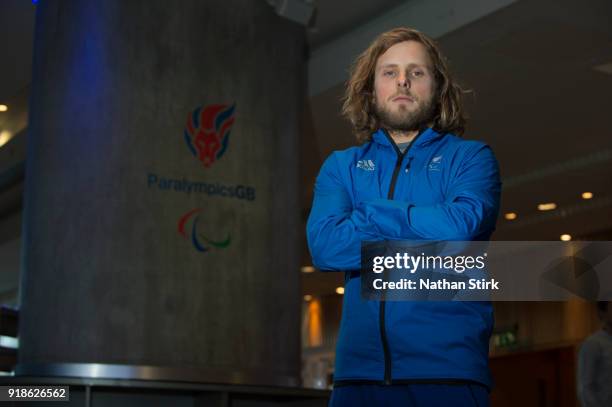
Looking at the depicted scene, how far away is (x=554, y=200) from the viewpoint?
10625mm

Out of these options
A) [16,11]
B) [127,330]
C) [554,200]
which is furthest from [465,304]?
[554,200]

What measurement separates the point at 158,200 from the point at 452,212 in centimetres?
350

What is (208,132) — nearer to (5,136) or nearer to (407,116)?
(5,136)

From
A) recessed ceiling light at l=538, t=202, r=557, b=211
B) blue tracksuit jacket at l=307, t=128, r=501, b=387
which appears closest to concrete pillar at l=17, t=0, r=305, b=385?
blue tracksuit jacket at l=307, t=128, r=501, b=387

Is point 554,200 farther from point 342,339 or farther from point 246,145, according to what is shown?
point 342,339

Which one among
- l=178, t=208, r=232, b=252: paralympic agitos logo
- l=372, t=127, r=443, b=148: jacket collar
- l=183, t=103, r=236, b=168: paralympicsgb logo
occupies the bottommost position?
l=372, t=127, r=443, b=148: jacket collar

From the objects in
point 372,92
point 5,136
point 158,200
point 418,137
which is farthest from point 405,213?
point 5,136

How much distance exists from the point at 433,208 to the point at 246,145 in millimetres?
3816

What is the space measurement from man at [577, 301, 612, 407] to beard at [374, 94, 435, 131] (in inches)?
16.0

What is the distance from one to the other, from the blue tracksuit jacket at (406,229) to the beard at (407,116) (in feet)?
0.07

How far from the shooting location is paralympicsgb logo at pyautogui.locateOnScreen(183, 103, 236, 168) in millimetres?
4949
